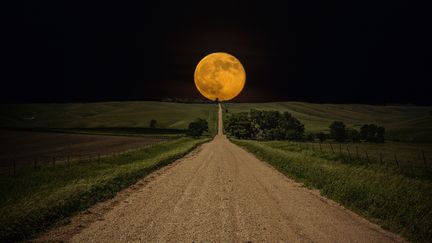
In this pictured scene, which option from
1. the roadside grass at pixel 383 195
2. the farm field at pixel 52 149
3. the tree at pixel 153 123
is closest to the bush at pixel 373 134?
the farm field at pixel 52 149

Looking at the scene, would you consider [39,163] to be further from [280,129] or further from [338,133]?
[338,133]

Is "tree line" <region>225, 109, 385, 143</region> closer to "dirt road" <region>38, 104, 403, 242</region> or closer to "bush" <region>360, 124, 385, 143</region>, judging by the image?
"bush" <region>360, 124, 385, 143</region>

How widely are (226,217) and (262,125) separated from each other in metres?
97.8

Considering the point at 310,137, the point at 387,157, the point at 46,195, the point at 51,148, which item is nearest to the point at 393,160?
the point at 387,157

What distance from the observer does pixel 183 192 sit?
1493 cm

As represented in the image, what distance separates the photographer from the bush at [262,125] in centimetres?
10181

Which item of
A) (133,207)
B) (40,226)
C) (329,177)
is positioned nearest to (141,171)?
(133,207)

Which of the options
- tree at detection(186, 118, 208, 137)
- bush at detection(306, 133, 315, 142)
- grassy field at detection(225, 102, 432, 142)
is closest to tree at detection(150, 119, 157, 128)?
tree at detection(186, 118, 208, 137)

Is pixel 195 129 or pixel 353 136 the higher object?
pixel 195 129

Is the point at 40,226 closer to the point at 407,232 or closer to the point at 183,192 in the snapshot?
the point at 183,192

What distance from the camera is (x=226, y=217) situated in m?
10.7

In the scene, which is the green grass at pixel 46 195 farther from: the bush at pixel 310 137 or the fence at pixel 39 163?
the bush at pixel 310 137

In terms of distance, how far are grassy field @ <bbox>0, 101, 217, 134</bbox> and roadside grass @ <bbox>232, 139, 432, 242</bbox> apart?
3878 inches

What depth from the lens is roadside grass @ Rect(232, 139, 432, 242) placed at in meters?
9.89
